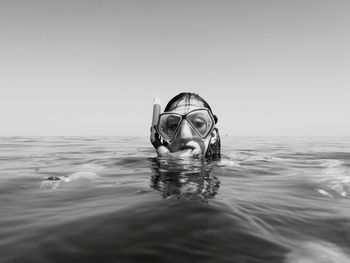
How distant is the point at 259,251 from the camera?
1.25 m

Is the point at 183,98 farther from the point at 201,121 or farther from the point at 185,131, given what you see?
the point at 185,131

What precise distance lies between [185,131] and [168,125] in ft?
2.25

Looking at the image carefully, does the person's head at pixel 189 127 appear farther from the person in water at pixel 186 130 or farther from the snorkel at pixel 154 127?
the snorkel at pixel 154 127

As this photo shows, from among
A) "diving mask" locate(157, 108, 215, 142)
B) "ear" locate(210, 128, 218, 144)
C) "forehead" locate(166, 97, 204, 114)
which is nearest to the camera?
"diving mask" locate(157, 108, 215, 142)

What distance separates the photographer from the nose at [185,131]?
4746 millimetres

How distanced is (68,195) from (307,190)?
102 inches

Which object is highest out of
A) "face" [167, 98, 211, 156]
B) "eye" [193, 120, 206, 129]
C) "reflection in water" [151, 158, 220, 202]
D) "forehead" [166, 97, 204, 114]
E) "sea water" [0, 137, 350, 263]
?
"forehead" [166, 97, 204, 114]

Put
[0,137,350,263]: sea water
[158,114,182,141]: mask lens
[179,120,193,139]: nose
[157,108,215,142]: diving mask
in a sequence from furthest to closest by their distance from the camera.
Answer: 1. [158,114,182,141]: mask lens
2. [157,108,215,142]: diving mask
3. [179,120,193,139]: nose
4. [0,137,350,263]: sea water

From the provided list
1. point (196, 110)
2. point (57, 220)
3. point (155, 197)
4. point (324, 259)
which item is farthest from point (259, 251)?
point (196, 110)

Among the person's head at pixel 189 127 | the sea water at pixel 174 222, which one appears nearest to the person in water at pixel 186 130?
the person's head at pixel 189 127

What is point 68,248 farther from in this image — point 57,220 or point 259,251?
point 259,251

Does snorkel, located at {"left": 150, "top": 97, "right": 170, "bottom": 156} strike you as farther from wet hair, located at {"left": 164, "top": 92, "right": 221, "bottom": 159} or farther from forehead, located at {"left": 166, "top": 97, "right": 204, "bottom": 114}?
forehead, located at {"left": 166, "top": 97, "right": 204, "bottom": 114}

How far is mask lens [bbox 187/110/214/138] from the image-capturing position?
491 centimetres

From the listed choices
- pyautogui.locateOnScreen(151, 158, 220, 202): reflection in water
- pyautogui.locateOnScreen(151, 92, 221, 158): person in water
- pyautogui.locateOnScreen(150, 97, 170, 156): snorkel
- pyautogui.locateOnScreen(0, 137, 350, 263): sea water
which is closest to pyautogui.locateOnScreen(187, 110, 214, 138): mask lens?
pyautogui.locateOnScreen(151, 92, 221, 158): person in water
